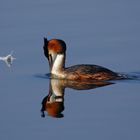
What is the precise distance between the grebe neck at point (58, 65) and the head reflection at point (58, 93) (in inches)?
13.2

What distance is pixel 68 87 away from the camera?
2017cm

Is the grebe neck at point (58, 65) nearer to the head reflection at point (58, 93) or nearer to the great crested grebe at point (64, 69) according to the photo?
the great crested grebe at point (64, 69)

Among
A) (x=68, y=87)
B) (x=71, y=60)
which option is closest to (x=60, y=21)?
(x=71, y=60)

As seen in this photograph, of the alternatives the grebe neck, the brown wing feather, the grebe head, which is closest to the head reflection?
the brown wing feather

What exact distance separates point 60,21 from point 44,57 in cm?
224

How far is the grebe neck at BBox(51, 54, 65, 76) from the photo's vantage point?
21297 mm

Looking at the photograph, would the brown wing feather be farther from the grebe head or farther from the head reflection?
the grebe head

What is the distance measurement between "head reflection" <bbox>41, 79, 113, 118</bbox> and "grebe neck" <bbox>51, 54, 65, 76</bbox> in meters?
0.33

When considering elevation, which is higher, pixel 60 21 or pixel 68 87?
pixel 60 21

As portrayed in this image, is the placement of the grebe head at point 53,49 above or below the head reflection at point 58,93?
above

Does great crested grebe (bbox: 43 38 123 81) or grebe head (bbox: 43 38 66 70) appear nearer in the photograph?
great crested grebe (bbox: 43 38 123 81)

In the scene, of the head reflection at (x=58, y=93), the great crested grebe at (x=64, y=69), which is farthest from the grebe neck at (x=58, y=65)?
the head reflection at (x=58, y=93)

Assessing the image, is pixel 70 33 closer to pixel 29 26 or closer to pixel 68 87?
pixel 29 26

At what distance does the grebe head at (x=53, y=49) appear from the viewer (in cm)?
2136
